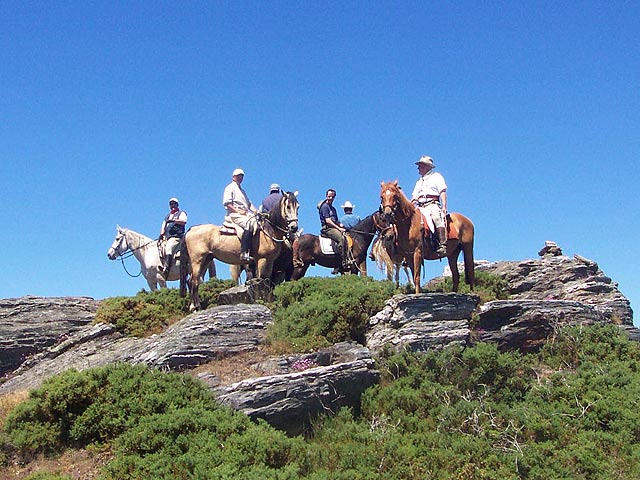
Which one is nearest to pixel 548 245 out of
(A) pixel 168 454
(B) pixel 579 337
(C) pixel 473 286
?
(C) pixel 473 286

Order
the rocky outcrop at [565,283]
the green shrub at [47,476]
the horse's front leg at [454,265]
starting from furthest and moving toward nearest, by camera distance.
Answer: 1. the rocky outcrop at [565,283]
2. the horse's front leg at [454,265]
3. the green shrub at [47,476]

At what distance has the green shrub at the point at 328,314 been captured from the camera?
1527 cm

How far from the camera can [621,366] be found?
15094 millimetres

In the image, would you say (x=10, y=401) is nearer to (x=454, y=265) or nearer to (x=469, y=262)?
(x=454, y=265)

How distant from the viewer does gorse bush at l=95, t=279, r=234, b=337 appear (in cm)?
1820

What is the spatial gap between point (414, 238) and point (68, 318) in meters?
9.37

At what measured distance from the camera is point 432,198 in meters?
17.6

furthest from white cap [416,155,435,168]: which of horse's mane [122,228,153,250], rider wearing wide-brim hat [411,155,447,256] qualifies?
horse's mane [122,228,153,250]

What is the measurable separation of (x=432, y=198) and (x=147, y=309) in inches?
299

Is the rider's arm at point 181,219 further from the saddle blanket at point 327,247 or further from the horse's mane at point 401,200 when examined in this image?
the horse's mane at point 401,200

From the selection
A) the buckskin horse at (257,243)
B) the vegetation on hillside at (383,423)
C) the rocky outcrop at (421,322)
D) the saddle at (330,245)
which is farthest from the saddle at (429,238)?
the saddle at (330,245)

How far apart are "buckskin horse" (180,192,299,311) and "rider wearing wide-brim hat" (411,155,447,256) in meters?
3.28

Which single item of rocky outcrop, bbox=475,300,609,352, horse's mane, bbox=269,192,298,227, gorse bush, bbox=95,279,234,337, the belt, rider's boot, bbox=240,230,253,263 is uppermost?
horse's mane, bbox=269,192,298,227

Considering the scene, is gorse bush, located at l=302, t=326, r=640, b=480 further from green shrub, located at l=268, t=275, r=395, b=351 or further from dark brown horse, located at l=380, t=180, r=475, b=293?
dark brown horse, located at l=380, t=180, r=475, b=293
